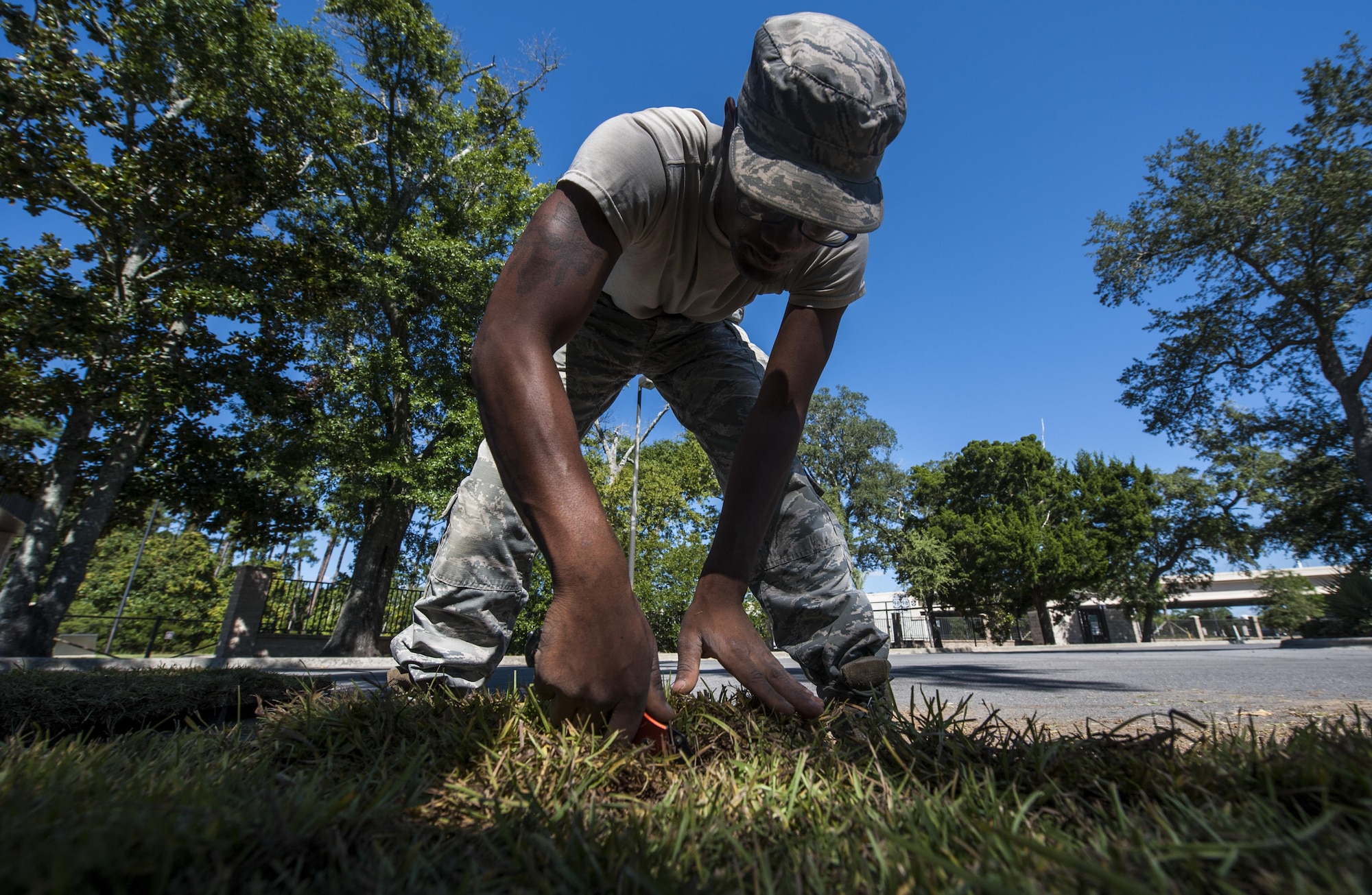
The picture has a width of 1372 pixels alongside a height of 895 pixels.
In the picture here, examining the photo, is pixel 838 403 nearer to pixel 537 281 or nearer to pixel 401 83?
pixel 401 83

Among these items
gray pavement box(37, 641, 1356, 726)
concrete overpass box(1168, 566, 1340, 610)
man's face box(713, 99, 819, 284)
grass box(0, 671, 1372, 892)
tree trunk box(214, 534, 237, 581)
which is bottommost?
grass box(0, 671, 1372, 892)

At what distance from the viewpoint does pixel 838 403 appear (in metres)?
42.3

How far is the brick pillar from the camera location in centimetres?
1415

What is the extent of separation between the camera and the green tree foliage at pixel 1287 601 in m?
42.2

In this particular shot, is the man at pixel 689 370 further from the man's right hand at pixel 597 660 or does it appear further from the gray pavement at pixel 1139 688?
the gray pavement at pixel 1139 688

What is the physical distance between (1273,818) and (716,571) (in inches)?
54.6

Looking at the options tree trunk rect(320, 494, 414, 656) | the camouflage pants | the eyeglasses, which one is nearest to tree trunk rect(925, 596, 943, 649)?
tree trunk rect(320, 494, 414, 656)

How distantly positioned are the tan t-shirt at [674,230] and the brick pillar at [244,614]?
51.3 ft

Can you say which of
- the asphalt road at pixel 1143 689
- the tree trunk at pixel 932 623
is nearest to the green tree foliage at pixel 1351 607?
the tree trunk at pixel 932 623

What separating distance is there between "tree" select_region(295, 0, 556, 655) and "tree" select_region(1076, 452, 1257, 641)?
118 feet

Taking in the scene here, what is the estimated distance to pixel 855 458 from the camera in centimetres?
4228

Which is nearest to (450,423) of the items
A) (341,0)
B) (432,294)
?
(432,294)

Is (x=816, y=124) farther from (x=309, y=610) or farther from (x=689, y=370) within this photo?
(x=309, y=610)

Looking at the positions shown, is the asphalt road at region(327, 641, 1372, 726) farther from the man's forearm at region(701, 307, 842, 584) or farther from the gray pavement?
the man's forearm at region(701, 307, 842, 584)
